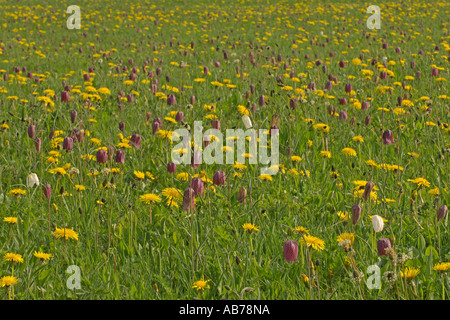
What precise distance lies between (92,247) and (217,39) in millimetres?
8475

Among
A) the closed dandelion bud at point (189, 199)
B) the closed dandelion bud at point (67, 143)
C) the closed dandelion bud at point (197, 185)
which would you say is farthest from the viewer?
the closed dandelion bud at point (67, 143)

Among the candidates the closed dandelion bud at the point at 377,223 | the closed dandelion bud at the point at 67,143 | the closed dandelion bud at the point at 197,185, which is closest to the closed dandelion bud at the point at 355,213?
the closed dandelion bud at the point at 377,223

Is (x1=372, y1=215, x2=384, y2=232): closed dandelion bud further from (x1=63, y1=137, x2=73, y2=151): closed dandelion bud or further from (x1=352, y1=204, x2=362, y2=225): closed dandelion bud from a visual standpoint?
(x1=63, y1=137, x2=73, y2=151): closed dandelion bud

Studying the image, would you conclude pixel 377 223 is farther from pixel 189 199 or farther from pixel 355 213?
pixel 189 199

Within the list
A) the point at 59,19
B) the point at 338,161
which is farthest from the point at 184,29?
the point at 338,161

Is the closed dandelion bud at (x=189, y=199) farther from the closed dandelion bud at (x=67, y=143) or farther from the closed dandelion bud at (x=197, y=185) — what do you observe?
the closed dandelion bud at (x=67, y=143)

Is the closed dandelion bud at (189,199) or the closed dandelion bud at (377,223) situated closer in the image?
the closed dandelion bud at (377,223)

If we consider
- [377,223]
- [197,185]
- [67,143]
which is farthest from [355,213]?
[67,143]

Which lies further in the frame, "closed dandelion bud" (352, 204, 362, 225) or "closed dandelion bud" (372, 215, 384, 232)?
"closed dandelion bud" (352, 204, 362, 225)

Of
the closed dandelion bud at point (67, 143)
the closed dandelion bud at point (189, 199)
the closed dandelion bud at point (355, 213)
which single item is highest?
the closed dandelion bud at point (67, 143)

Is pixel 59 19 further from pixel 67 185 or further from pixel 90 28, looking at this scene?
pixel 67 185

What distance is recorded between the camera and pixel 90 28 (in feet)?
42.1

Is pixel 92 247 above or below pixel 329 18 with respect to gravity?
below

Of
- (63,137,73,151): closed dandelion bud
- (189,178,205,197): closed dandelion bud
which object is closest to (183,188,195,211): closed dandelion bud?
(189,178,205,197): closed dandelion bud
